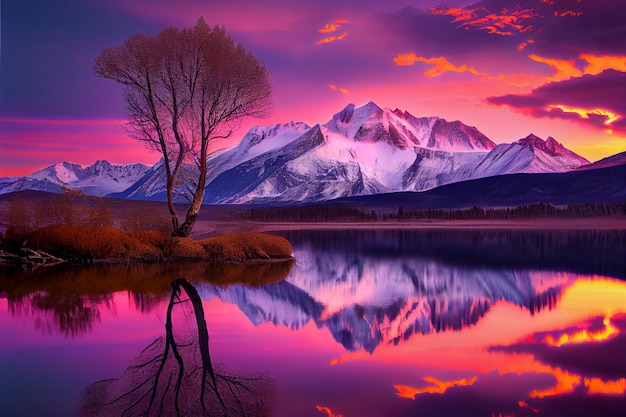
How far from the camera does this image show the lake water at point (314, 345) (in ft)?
24.3

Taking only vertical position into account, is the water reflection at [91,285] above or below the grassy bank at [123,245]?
below

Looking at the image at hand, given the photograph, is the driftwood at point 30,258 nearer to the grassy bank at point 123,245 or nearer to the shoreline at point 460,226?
the grassy bank at point 123,245

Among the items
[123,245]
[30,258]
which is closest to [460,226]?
[123,245]

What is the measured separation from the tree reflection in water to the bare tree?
16.3 meters

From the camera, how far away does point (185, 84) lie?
25844 millimetres

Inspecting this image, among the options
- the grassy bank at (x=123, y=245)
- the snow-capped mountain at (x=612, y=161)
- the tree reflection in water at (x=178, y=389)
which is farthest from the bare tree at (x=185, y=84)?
the snow-capped mountain at (x=612, y=161)

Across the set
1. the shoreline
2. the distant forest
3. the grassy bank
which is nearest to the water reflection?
the grassy bank

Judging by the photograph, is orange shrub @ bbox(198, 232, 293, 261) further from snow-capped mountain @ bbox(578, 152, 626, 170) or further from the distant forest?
snow-capped mountain @ bbox(578, 152, 626, 170)

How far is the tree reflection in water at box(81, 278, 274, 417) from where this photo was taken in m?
7.02

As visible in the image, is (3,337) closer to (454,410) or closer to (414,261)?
(454,410)

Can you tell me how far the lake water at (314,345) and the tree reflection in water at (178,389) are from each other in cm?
3

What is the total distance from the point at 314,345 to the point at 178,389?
309cm

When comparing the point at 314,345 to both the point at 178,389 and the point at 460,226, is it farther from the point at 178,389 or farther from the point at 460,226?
Result: the point at 460,226

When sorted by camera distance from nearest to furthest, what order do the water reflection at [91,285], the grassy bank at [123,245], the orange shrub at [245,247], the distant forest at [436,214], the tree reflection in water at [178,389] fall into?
1. the tree reflection in water at [178,389]
2. the water reflection at [91,285]
3. the grassy bank at [123,245]
4. the orange shrub at [245,247]
5. the distant forest at [436,214]
